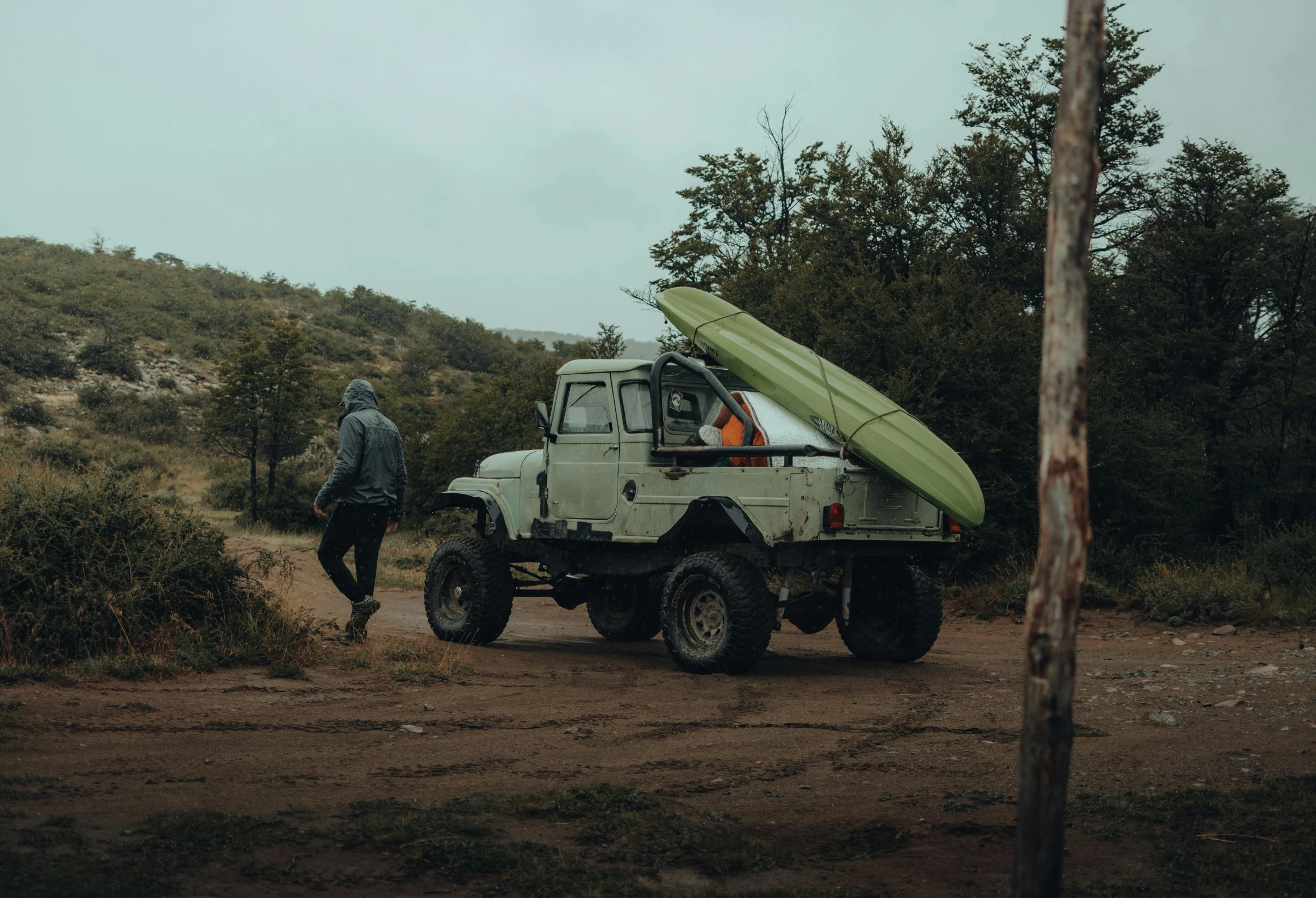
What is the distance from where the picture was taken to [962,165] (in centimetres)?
2252

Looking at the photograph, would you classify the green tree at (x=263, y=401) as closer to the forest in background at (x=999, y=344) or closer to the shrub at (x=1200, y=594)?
the forest in background at (x=999, y=344)

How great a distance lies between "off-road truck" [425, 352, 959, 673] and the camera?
30.6 ft

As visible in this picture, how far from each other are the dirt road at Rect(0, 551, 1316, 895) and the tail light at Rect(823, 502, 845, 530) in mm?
1323

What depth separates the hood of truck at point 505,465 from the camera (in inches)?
453

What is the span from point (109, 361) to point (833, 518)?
3929 cm

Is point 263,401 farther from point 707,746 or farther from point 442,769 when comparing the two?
point 442,769

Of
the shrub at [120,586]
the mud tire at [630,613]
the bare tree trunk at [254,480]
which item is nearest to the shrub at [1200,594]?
the mud tire at [630,613]

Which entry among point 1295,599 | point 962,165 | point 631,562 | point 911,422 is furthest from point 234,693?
point 962,165

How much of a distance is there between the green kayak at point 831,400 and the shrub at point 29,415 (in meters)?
29.3

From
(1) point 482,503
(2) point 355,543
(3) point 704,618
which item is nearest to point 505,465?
(1) point 482,503

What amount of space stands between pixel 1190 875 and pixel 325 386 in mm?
42851

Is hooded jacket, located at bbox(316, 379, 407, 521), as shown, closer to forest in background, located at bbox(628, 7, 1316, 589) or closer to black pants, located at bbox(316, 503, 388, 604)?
black pants, located at bbox(316, 503, 388, 604)

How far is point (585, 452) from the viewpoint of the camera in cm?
1073

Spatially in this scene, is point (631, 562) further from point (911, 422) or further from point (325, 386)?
point (325, 386)
